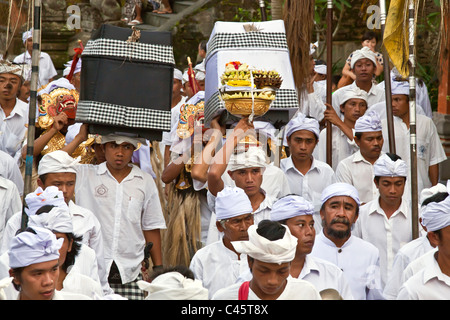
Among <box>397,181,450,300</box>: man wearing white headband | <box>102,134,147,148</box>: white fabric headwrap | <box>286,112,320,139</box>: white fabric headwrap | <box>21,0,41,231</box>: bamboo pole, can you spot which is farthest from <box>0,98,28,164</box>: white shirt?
<box>397,181,450,300</box>: man wearing white headband

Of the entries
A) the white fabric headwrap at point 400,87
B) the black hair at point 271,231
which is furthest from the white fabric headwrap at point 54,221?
the white fabric headwrap at point 400,87

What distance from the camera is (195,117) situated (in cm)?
847

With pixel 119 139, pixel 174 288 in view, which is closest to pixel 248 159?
pixel 119 139

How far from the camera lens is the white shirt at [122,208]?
25.8 ft

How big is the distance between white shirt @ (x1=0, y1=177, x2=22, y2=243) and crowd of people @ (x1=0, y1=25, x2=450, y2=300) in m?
0.01

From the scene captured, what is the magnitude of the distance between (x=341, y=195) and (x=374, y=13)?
3578mm

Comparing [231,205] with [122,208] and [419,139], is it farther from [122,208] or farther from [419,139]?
[419,139]

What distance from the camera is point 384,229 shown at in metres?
8.02

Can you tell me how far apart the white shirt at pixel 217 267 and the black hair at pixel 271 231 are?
129cm

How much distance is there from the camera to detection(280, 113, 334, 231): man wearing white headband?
28.9 ft

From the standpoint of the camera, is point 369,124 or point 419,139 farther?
point 419,139

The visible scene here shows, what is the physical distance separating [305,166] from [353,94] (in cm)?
160
